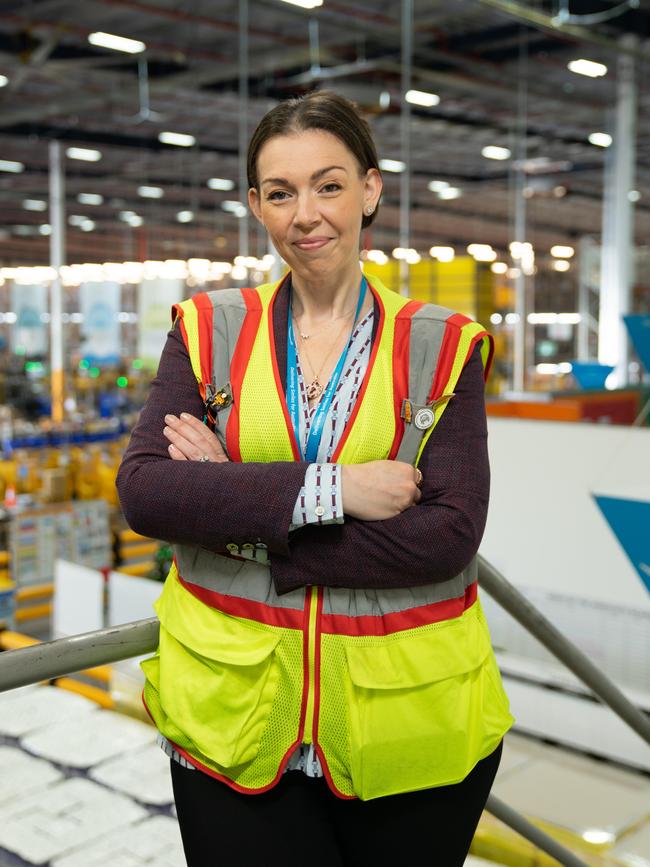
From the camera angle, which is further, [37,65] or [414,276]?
[414,276]

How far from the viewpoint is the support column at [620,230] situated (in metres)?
11.1

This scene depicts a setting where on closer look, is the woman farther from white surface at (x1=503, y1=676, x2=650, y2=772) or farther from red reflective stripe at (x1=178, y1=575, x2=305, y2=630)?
white surface at (x1=503, y1=676, x2=650, y2=772)

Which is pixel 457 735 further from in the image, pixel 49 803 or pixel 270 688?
pixel 49 803

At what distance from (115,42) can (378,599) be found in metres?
9.93

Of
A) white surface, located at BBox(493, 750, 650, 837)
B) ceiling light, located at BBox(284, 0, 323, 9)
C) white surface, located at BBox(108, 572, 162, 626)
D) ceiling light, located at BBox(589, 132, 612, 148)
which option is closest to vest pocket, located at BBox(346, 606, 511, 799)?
white surface, located at BBox(493, 750, 650, 837)

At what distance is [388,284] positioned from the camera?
12.3 meters

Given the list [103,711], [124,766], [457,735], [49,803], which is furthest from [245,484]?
[103,711]

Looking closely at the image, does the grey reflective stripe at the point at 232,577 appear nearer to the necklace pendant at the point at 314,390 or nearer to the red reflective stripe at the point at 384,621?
the red reflective stripe at the point at 384,621

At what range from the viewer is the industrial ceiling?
32.9 feet

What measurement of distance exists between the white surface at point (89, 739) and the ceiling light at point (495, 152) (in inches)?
523

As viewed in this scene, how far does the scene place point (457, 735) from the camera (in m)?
1.07

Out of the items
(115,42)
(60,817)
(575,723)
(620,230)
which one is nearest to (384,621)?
(60,817)

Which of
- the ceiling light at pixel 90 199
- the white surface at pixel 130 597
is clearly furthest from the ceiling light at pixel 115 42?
the ceiling light at pixel 90 199

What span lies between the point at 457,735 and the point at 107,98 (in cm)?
1228
